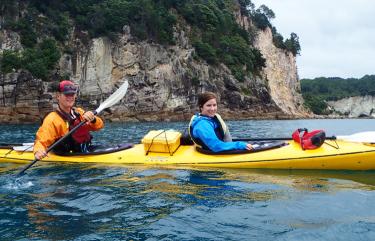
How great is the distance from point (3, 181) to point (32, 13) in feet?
122

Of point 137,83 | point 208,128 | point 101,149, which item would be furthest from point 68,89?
point 137,83

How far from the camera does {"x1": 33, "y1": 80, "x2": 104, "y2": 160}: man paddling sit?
6547 millimetres

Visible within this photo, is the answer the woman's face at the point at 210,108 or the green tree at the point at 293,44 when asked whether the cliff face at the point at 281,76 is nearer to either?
the green tree at the point at 293,44

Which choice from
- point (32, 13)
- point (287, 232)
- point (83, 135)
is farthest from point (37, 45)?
point (287, 232)

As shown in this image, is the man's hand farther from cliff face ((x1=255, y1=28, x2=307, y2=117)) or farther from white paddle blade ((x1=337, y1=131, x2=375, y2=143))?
cliff face ((x1=255, y1=28, x2=307, y2=117))

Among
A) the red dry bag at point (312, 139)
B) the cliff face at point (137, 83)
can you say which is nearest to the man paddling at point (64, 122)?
the red dry bag at point (312, 139)

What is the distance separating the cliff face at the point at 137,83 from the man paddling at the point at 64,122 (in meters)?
28.1

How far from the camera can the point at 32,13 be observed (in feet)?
130

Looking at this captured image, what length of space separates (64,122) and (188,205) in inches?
130

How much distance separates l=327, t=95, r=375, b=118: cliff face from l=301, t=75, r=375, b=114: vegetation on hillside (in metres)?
1.04

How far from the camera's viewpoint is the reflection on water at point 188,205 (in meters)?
3.46

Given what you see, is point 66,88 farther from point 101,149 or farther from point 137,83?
point 137,83

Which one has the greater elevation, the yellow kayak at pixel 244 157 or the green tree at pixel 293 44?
the green tree at pixel 293 44

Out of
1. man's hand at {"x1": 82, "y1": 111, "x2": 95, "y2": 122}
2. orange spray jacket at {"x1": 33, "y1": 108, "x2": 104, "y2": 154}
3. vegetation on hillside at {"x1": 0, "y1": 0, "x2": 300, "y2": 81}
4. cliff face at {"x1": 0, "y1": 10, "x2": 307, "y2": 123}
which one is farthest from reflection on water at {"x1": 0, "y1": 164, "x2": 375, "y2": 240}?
vegetation on hillside at {"x1": 0, "y1": 0, "x2": 300, "y2": 81}
